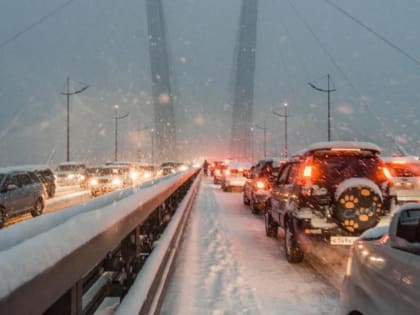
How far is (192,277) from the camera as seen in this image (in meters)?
7.53

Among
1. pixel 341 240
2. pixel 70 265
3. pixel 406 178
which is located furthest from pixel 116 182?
pixel 70 265

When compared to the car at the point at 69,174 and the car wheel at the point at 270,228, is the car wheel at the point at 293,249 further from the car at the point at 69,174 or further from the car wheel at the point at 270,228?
the car at the point at 69,174

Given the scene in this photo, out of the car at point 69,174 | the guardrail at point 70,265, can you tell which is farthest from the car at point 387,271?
the car at point 69,174

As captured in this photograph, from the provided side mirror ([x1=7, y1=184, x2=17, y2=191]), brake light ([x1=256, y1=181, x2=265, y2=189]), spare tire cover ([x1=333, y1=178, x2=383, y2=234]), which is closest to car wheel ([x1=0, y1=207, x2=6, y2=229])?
side mirror ([x1=7, y1=184, x2=17, y2=191])

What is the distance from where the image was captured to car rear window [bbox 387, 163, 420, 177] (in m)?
14.9

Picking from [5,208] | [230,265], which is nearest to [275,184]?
[230,265]

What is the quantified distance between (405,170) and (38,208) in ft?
43.3

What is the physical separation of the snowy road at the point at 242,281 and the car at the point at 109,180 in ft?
57.0

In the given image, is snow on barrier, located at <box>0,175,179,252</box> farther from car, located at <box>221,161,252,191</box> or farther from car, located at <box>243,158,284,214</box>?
car, located at <box>221,161,252,191</box>

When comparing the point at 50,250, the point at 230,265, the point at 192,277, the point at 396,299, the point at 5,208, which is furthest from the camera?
the point at 5,208

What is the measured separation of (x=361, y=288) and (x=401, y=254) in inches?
26.7

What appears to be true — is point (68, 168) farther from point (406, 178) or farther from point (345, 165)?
point (345, 165)

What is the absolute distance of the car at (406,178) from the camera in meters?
14.5

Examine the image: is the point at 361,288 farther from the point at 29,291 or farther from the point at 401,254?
the point at 29,291
